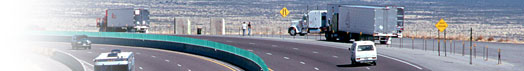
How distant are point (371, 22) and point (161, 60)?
49.8 feet

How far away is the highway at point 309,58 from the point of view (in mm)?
35625

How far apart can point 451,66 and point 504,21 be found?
106 meters

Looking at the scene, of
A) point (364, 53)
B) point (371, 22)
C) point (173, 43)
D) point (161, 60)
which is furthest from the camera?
point (173, 43)

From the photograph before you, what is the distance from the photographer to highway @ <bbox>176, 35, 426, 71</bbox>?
35.6 metres

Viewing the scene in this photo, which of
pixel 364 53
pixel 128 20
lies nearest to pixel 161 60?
pixel 364 53

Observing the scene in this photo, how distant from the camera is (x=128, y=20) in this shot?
7506cm

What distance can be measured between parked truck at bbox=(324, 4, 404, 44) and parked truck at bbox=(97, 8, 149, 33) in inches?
937

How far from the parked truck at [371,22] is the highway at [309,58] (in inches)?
136

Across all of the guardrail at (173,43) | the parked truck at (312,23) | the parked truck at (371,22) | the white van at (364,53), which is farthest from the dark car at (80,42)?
the white van at (364,53)

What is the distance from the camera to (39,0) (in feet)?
651

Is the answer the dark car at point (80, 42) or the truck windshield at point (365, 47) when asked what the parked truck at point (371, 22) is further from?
the dark car at point (80, 42)

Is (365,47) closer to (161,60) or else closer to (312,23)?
(161,60)

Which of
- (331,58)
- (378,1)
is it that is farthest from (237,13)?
(331,58)

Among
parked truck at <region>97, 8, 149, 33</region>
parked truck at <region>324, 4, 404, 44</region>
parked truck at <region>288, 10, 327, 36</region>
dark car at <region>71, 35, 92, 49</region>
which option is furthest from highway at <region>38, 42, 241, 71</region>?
parked truck at <region>288, 10, 327, 36</region>
